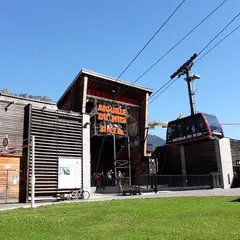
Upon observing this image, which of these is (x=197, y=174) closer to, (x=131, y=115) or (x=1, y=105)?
(x=131, y=115)

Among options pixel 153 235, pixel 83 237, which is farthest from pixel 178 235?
pixel 83 237

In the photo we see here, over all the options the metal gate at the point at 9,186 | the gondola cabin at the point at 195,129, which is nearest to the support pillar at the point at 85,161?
the metal gate at the point at 9,186

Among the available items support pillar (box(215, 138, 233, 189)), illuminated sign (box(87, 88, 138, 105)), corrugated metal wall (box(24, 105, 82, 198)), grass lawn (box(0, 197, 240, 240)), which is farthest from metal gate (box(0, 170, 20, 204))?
support pillar (box(215, 138, 233, 189))

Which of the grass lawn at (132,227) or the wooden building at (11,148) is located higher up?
the wooden building at (11,148)

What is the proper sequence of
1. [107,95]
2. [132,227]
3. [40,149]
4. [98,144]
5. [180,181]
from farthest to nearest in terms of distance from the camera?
[98,144] → [107,95] → [180,181] → [40,149] → [132,227]

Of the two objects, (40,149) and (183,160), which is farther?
(183,160)

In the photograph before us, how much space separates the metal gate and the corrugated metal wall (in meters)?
0.76

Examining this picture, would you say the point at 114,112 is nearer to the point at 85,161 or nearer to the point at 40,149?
the point at 85,161

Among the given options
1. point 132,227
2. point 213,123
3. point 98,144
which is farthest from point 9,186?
point 98,144

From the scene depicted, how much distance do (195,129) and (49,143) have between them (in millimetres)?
18630

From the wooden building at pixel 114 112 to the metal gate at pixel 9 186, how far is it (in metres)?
20.2

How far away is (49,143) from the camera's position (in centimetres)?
2203

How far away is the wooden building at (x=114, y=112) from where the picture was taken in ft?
135

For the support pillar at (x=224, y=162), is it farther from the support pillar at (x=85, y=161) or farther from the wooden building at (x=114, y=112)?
the support pillar at (x=85, y=161)
